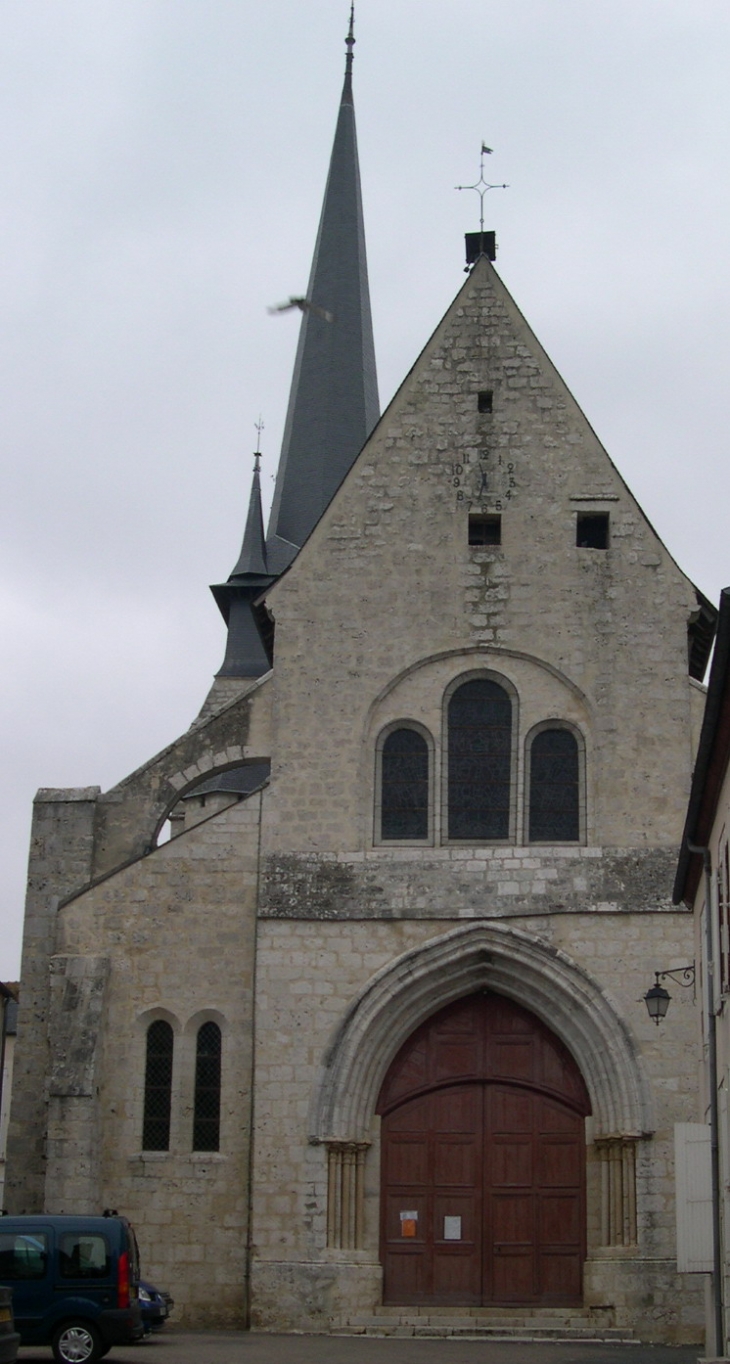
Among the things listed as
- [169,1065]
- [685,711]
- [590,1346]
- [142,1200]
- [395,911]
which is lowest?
[590,1346]

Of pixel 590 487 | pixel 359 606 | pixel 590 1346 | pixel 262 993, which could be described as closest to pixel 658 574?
pixel 590 487

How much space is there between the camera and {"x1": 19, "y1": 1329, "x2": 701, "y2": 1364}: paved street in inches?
587

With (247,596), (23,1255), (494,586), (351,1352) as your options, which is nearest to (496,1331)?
(351,1352)

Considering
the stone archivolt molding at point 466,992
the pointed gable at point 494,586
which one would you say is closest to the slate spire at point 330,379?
the pointed gable at point 494,586

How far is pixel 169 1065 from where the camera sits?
758 inches

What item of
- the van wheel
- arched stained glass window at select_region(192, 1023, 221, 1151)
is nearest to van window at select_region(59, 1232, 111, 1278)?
the van wheel

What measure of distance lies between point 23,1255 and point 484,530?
9.63m

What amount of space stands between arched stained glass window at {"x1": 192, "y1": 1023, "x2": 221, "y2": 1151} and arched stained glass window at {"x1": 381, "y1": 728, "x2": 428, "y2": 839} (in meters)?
2.79

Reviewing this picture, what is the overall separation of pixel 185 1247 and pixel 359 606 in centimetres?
691

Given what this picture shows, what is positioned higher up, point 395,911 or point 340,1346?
point 395,911

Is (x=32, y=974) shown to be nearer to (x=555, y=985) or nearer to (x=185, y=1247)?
(x=185, y=1247)

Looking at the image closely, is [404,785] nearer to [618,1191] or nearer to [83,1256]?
[618,1191]

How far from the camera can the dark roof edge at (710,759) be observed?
39.3ft

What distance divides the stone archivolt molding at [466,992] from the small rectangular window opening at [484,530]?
14.3 ft
